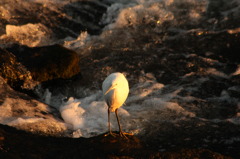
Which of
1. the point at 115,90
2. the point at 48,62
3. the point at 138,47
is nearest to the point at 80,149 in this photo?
the point at 115,90

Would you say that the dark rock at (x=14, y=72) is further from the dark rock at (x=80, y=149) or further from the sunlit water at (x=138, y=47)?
the dark rock at (x=80, y=149)

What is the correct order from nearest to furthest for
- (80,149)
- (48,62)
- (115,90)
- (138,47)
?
(80,149) < (115,90) < (48,62) < (138,47)

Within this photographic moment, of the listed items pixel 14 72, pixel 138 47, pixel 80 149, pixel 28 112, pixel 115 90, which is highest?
pixel 138 47

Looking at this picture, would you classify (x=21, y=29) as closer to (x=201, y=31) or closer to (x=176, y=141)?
(x=201, y=31)

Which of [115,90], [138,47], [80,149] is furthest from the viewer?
[138,47]

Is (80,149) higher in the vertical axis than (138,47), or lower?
lower

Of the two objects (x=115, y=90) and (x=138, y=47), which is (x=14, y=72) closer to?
(x=115, y=90)

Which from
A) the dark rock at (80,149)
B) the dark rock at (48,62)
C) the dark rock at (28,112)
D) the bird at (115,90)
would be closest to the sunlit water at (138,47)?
the dark rock at (28,112)

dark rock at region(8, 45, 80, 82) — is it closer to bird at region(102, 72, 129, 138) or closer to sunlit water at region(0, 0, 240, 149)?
sunlit water at region(0, 0, 240, 149)

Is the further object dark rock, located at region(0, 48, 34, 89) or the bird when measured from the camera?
dark rock, located at region(0, 48, 34, 89)

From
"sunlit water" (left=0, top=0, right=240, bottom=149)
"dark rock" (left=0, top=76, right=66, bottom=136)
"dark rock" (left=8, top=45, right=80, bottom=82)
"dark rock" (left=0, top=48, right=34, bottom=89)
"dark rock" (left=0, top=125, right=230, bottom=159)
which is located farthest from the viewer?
"dark rock" (left=8, top=45, right=80, bottom=82)

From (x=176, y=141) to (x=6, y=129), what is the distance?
2088 millimetres

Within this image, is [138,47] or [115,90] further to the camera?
[138,47]

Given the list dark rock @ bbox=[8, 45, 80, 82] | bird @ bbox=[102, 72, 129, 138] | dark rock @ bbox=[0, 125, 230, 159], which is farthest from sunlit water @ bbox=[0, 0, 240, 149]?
bird @ bbox=[102, 72, 129, 138]
